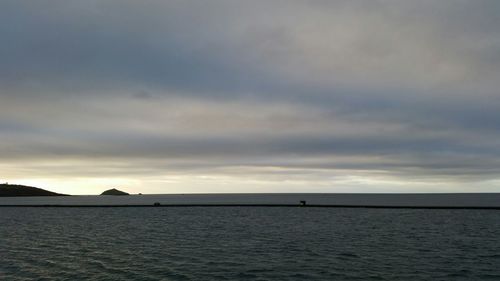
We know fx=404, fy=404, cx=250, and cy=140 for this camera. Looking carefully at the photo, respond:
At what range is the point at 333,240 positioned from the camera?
60.6m

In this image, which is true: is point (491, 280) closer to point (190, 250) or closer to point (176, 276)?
point (176, 276)

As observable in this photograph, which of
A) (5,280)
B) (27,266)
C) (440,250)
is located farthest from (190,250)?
(440,250)

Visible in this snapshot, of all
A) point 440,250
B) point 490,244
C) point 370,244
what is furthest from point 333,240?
point 490,244

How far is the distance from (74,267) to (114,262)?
163 inches

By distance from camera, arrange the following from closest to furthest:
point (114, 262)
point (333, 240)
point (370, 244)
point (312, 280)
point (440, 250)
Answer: point (312, 280) → point (114, 262) → point (440, 250) → point (370, 244) → point (333, 240)

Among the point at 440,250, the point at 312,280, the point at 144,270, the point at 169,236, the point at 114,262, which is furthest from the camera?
the point at 169,236

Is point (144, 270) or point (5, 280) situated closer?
point (5, 280)

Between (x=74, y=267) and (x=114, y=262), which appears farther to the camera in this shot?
(x=114, y=262)

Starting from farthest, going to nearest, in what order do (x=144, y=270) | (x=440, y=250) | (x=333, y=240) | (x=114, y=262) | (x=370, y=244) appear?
1. (x=333, y=240)
2. (x=370, y=244)
3. (x=440, y=250)
4. (x=114, y=262)
5. (x=144, y=270)

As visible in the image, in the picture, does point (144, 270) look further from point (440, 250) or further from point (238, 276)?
point (440, 250)

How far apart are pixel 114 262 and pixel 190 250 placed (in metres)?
10.5

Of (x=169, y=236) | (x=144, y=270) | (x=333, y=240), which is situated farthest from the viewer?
(x=169, y=236)

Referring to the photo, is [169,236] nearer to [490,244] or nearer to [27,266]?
[27,266]

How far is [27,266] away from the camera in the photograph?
40438 millimetres
